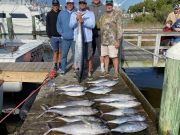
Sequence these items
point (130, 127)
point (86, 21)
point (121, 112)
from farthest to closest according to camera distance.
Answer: point (86, 21)
point (121, 112)
point (130, 127)

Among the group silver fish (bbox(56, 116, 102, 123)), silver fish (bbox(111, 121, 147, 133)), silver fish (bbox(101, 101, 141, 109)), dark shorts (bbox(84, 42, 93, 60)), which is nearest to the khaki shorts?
dark shorts (bbox(84, 42, 93, 60))

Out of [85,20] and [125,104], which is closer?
[125,104]

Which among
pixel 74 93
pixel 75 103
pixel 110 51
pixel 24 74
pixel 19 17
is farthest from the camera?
pixel 19 17

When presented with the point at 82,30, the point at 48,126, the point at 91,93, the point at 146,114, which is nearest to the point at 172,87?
the point at 146,114

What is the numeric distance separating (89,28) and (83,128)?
318 centimetres

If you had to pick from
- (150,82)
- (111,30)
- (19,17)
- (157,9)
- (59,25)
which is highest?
(157,9)

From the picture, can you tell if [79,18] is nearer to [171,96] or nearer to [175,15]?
[171,96]

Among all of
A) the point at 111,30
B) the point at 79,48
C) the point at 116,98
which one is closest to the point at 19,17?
the point at 111,30

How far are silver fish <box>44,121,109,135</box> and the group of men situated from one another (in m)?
2.89

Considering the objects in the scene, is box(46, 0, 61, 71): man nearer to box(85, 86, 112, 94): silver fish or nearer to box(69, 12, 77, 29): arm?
box(69, 12, 77, 29): arm

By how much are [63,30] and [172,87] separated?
3.97 metres

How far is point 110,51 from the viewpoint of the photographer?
780 centimetres

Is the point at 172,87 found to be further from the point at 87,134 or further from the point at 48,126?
the point at 48,126

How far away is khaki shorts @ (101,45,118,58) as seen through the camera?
777cm
